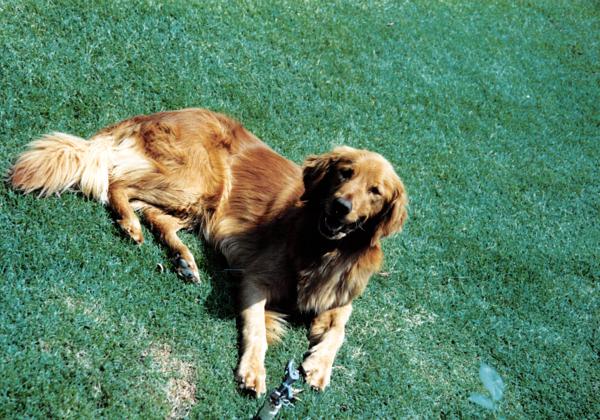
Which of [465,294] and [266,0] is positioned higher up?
[266,0]

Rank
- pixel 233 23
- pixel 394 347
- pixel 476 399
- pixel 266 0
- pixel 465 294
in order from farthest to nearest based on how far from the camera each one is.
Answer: pixel 266 0
pixel 233 23
pixel 465 294
pixel 394 347
pixel 476 399

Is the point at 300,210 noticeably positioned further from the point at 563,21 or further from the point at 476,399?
the point at 563,21

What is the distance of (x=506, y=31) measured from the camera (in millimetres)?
9781

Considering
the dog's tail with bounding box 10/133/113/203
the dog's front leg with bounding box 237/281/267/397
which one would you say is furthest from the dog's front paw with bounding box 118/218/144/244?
the dog's front leg with bounding box 237/281/267/397

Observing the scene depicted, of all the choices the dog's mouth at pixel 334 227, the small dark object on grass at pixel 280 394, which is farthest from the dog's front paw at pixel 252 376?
the dog's mouth at pixel 334 227

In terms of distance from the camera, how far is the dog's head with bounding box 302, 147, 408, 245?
12.1 ft

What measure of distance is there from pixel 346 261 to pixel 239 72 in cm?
302

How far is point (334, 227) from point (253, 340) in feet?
2.85

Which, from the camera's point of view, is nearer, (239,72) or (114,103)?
(114,103)

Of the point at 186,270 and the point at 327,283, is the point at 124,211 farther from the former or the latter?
the point at 327,283

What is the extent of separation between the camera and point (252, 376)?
134 inches

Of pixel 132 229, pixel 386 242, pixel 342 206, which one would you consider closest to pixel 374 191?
pixel 342 206

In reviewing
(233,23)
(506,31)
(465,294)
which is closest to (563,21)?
(506,31)

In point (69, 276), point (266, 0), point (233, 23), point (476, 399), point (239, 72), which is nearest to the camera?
point (476, 399)
